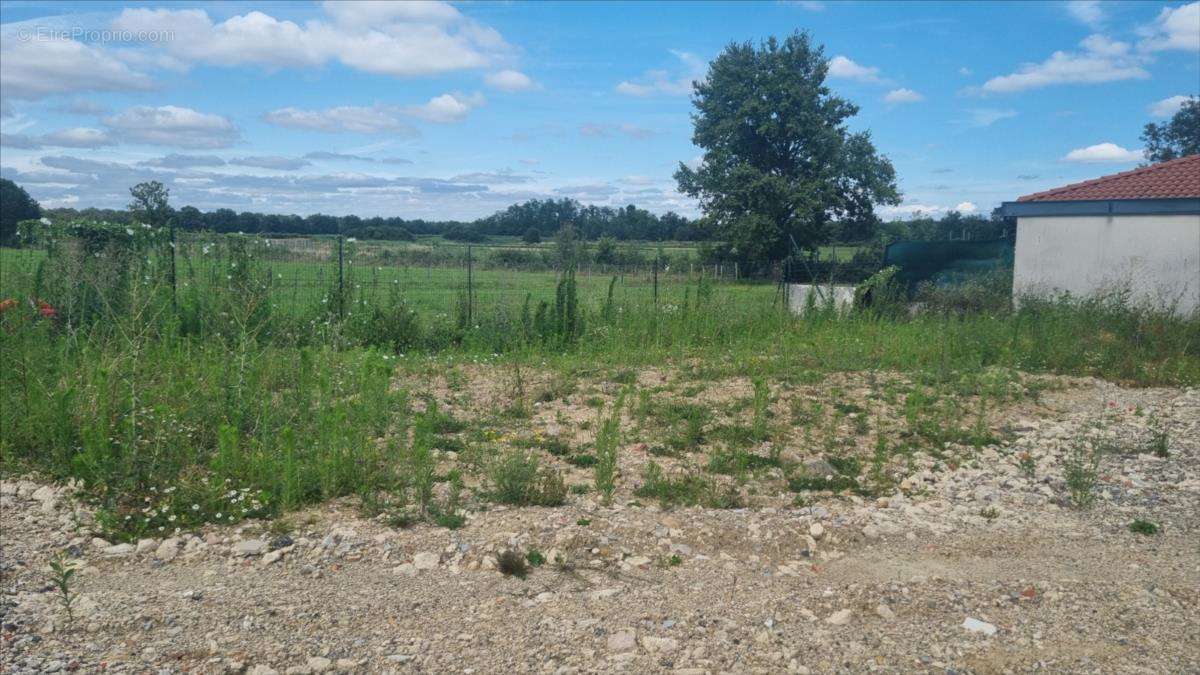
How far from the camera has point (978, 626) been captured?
12.8ft

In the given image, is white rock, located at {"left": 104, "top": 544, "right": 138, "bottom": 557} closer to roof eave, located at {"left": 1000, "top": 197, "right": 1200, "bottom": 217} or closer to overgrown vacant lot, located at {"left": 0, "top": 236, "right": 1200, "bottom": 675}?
overgrown vacant lot, located at {"left": 0, "top": 236, "right": 1200, "bottom": 675}

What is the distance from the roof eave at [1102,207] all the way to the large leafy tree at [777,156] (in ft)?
61.0

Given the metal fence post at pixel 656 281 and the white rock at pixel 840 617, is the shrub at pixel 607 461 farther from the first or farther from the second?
the metal fence post at pixel 656 281

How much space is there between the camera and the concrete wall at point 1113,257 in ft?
45.5

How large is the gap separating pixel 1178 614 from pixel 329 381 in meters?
5.31

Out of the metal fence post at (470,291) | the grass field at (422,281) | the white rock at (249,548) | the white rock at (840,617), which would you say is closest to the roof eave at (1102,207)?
the grass field at (422,281)

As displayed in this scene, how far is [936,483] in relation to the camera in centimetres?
600

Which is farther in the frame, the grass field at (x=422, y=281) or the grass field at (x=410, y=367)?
the grass field at (x=422, y=281)

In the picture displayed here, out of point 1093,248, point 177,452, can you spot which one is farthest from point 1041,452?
point 1093,248

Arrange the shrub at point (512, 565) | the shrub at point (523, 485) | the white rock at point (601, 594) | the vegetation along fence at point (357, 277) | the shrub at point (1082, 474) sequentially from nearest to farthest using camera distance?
1. the white rock at point (601, 594)
2. the shrub at point (512, 565)
3. the shrub at point (523, 485)
4. the shrub at point (1082, 474)
5. the vegetation along fence at point (357, 277)

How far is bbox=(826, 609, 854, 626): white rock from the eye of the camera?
3.92m

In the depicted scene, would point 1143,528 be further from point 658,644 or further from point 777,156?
point 777,156

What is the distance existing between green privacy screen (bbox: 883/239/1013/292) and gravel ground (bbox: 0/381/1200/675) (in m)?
12.1

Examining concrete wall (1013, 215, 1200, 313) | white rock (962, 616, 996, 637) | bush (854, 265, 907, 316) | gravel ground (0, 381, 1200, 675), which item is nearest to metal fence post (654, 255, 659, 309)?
bush (854, 265, 907, 316)
